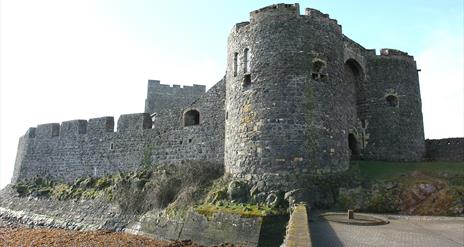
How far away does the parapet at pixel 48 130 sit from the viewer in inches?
961

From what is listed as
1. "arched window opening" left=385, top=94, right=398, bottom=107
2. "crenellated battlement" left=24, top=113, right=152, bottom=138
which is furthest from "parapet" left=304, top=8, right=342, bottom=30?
"crenellated battlement" left=24, top=113, right=152, bottom=138

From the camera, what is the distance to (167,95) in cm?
3256

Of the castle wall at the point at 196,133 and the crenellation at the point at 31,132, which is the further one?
the crenellation at the point at 31,132

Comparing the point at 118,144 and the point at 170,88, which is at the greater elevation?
the point at 170,88

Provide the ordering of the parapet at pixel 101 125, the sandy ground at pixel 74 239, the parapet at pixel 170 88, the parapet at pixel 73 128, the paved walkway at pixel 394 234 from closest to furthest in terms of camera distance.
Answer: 1. the paved walkway at pixel 394 234
2. the sandy ground at pixel 74 239
3. the parapet at pixel 101 125
4. the parapet at pixel 73 128
5. the parapet at pixel 170 88

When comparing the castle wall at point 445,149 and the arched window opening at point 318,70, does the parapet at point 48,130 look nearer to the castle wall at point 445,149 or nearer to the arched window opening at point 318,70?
the arched window opening at point 318,70

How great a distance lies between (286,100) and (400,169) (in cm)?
524

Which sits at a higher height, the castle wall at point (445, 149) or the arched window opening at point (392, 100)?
the arched window opening at point (392, 100)

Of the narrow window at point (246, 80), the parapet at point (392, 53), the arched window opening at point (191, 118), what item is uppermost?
the parapet at point (392, 53)

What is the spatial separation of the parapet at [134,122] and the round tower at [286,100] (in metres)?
7.29

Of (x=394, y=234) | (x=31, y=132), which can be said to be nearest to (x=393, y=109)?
(x=394, y=234)

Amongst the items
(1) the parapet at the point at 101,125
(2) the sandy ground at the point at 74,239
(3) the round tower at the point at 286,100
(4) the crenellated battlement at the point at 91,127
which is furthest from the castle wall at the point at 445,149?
(1) the parapet at the point at 101,125

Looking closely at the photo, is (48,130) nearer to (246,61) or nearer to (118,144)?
(118,144)

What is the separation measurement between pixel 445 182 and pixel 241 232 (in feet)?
23.7
